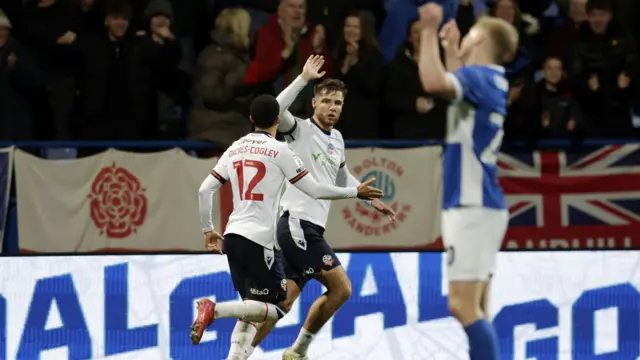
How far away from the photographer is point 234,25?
11656 millimetres

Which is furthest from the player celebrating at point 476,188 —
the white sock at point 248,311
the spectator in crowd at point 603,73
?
the spectator in crowd at point 603,73

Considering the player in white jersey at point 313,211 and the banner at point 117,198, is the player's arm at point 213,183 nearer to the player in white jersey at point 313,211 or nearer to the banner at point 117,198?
the player in white jersey at point 313,211

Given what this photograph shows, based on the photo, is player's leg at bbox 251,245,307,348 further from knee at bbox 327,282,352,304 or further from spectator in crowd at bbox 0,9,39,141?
spectator in crowd at bbox 0,9,39,141

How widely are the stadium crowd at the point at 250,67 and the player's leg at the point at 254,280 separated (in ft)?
13.5

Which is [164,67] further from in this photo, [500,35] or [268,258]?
[500,35]

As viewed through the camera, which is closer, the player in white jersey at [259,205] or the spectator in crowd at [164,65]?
the player in white jersey at [259,205]

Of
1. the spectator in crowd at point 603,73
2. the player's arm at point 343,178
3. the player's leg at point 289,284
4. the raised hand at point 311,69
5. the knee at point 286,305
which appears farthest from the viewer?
the spectator in crowd at point 603,73

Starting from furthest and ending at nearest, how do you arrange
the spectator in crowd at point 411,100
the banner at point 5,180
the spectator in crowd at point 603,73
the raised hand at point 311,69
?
the spectator in crowd at point 603,73, the spectator in crowd at point 411,100, the banner at point 5,180, the raised hand at point 311,69

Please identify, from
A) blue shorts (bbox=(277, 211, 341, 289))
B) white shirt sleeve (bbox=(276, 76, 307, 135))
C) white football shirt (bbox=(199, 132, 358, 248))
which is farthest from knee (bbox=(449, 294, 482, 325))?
white shirt sleeve (bbox=(276, 76, 307, 135))

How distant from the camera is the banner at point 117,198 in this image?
11.7 m

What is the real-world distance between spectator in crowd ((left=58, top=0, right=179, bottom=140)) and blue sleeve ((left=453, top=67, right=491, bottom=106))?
19.2ft

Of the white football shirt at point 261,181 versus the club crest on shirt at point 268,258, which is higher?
the white football shirt at point 261,181

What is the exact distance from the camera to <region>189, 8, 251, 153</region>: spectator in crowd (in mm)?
11656

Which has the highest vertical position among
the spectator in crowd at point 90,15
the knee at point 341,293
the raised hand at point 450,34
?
the spectator in crowd at point 90,15
